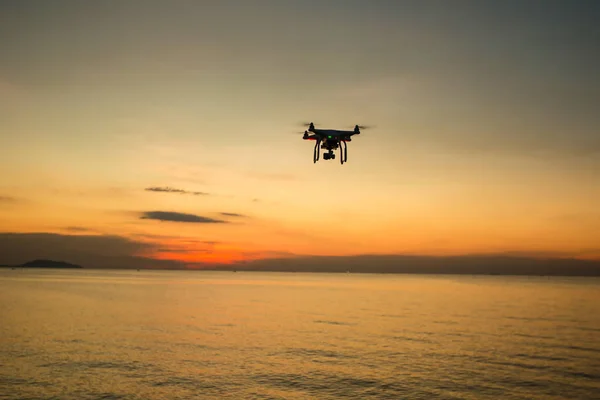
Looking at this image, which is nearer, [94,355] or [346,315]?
[94,355]

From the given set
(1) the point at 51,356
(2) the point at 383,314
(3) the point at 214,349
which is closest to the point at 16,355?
(1) the point at 51,356

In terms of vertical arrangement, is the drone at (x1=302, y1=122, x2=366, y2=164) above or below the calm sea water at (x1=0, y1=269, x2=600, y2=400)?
above

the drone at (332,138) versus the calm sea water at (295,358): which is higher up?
the drone at (332,138)

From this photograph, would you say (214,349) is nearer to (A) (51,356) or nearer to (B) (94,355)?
(B) (94,355)

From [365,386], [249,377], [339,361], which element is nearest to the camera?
[365,386]

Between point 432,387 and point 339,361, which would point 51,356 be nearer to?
point 339,361

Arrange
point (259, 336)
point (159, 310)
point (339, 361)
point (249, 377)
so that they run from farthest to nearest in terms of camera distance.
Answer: point (159, 310), point (259, 336), point (339, 361), point (249, 377)

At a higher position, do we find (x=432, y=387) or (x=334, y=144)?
(x=334, y=144)

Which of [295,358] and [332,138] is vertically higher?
[332,138]

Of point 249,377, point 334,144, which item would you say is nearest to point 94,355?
point 249,377
